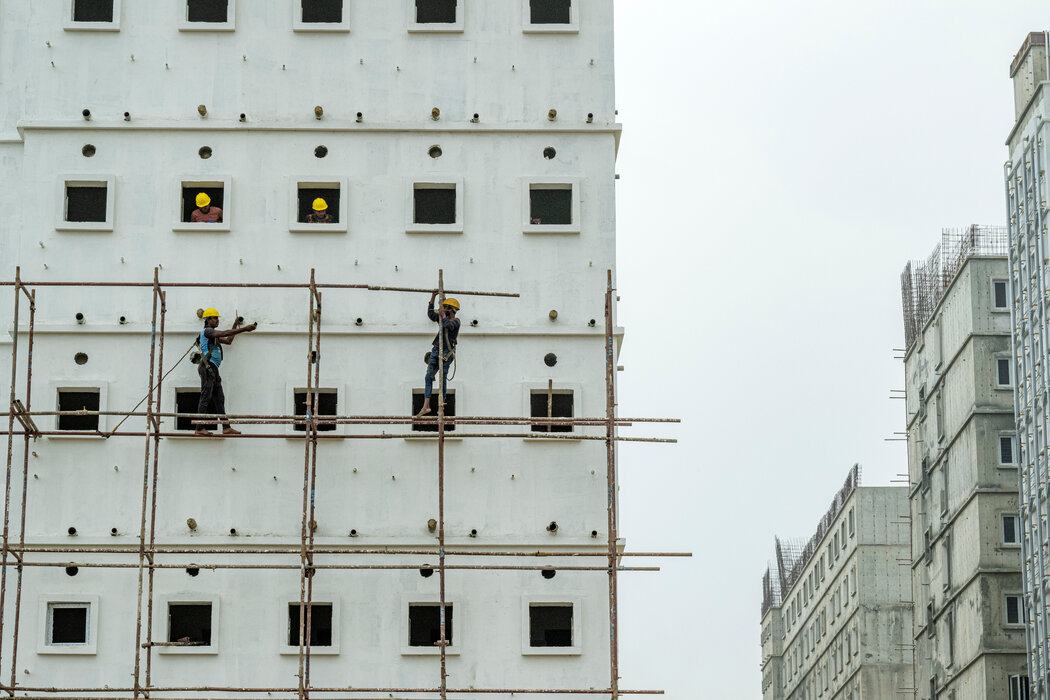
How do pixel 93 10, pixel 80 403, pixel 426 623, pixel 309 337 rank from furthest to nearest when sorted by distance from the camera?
pixel 93 10
pixel 80 403
pixel 426 623
pixel 309 337

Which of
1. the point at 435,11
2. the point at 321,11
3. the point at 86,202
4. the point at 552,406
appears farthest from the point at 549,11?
the point at 86,202

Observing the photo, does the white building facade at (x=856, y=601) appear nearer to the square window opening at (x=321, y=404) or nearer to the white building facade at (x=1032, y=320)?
the white building facade at (x=1032, y=320)

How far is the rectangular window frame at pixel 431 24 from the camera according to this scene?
100 feet

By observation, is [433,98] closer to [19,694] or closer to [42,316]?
[42,316]

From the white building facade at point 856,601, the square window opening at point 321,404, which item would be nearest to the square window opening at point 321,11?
the square window opening at point 321,404

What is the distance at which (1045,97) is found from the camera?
178 ft

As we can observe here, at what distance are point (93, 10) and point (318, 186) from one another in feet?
16.1

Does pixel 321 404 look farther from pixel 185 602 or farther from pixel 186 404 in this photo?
pixel 185 602

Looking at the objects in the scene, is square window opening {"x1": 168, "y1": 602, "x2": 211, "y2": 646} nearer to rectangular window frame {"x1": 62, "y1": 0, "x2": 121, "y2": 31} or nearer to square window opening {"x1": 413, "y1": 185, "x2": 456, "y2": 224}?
square window opening {"x1": 413, "y1": 185, "x2": 456, "y2": 224}

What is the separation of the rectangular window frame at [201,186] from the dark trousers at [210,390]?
99.0 inches

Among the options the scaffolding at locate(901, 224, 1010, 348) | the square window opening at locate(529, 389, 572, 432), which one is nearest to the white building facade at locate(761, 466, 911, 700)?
the scaffolding at locate(901, 224, 1010, 348)

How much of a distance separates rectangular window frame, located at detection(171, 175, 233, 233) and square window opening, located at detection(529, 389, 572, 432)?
221 inches

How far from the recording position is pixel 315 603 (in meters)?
27.8

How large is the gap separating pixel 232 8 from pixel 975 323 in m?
36.1
